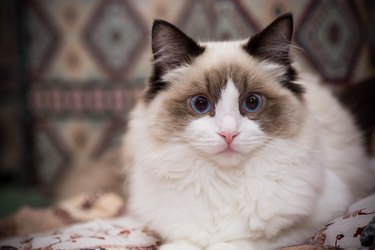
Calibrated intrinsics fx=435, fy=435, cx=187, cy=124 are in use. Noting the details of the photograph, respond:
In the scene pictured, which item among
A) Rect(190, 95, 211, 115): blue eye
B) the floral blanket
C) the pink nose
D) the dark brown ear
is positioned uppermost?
the dark brown ear

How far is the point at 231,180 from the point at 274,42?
0.43 m

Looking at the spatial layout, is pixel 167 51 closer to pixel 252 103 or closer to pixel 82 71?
pixel 252 103

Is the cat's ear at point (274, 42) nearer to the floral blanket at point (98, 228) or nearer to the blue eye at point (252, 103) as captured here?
the blue eye at point (252, 103)

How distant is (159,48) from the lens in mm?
1318

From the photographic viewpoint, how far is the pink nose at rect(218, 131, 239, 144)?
116cm

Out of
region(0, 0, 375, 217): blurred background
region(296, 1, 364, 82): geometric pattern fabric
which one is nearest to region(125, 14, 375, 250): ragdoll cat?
region(296, 1, 364, 82): geometric pattern fabric

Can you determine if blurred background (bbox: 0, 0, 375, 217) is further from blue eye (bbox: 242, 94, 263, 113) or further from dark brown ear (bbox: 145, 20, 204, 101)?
blue eye (bbox: 242, 94, 263, 113)

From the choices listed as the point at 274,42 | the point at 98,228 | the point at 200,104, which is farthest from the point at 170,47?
the point at 98,228

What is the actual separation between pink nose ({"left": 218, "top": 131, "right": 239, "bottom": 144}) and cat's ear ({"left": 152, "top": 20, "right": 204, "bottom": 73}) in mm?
294

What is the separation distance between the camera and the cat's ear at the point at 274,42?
1257mm

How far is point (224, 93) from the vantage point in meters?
1.23

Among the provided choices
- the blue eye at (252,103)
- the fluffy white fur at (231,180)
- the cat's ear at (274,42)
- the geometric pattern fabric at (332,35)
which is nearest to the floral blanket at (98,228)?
the fluffy white fur at (231,180)

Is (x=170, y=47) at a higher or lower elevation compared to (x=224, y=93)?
higher

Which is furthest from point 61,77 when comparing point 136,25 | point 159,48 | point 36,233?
point 159,48
